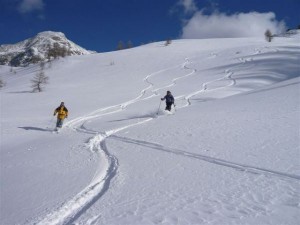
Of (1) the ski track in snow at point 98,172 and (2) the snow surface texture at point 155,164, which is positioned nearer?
(2) the snow surface texture at point 155,164

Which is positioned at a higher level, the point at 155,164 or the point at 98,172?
the point at 155,164

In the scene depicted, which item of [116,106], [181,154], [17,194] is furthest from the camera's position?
[116,106]

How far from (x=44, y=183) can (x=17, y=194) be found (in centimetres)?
76

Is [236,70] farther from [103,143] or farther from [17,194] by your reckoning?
[17,194]

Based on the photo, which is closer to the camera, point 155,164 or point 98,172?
point 98,172

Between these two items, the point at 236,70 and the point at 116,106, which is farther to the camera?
the point at 236,70

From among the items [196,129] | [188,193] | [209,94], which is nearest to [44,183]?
[188,193]

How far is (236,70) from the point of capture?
132 feet

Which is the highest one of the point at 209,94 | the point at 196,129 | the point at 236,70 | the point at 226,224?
the point at 236,70

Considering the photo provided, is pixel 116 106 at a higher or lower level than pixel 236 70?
lower

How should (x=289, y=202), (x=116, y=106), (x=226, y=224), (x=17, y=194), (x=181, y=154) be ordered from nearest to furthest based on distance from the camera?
(x=226, y=224)
(x=289, y=202)
(x=17, y=194)
(x=181, y=154)
(x=116, y=106)

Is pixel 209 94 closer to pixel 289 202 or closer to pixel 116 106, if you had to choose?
pixel 116 106

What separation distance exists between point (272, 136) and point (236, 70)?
29582mm

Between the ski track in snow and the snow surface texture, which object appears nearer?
the snow surface texture
